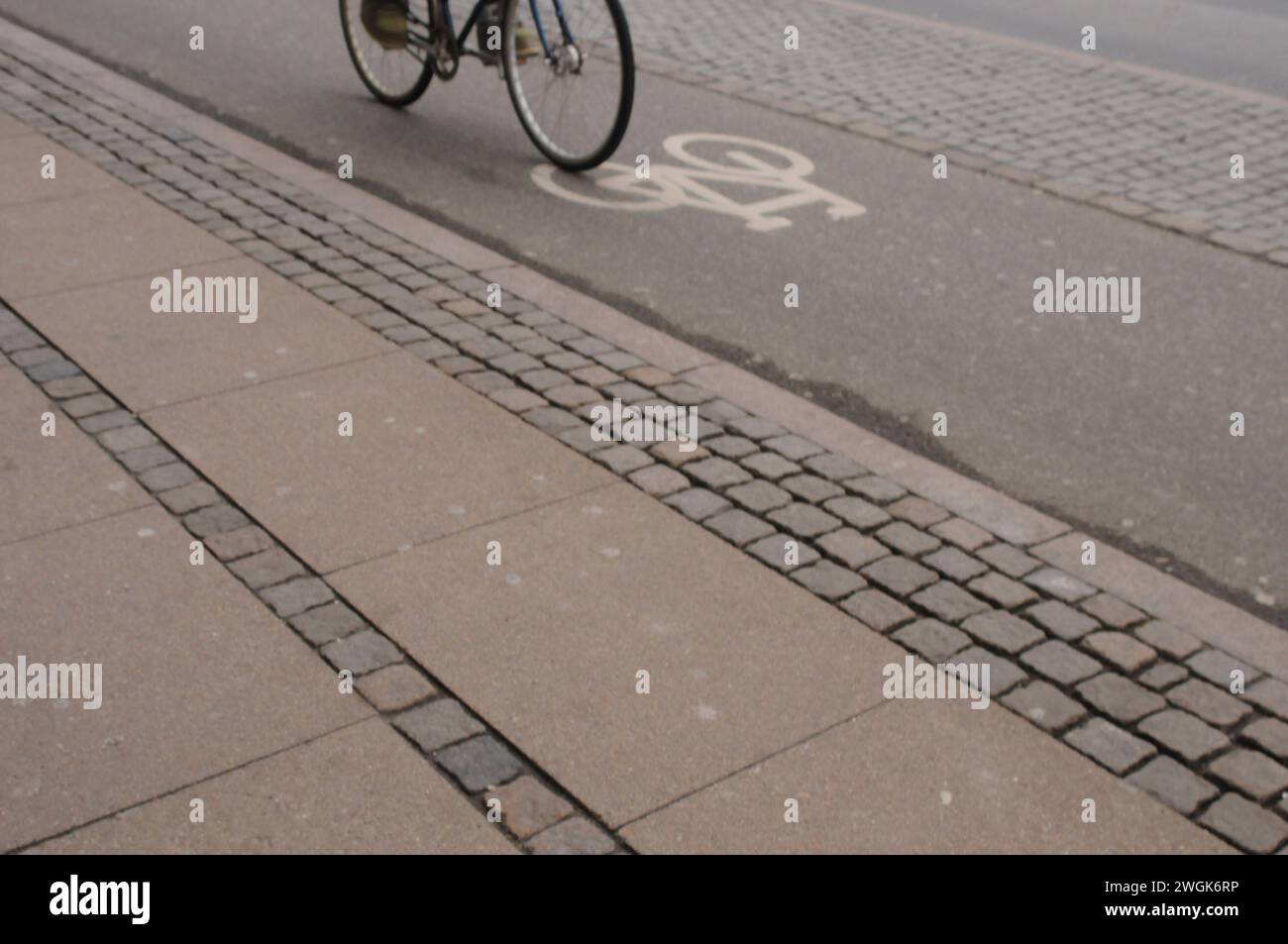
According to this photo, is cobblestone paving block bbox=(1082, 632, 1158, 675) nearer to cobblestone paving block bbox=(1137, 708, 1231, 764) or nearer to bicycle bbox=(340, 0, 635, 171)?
cobblestone paving block bbox=(1137, 708, 1231, 764)

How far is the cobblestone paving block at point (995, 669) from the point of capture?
4410 millimetres

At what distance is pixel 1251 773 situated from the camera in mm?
4098

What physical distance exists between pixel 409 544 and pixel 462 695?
2.88ft

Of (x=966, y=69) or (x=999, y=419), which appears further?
(x=966, y=69)

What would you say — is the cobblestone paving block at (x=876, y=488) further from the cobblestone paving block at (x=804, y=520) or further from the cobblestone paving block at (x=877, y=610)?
the cobblestone paving block at (x=877, y=610)

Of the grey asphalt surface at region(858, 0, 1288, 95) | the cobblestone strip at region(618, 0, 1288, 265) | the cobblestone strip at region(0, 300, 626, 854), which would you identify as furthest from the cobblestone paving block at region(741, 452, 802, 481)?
the grey asphalt surface at region(858, 0, 1288, 95)

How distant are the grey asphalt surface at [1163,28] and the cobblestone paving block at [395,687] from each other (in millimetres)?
8804

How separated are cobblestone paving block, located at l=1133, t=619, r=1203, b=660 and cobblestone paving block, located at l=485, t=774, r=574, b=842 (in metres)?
1.87

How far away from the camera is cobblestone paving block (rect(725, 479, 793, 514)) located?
5.37 metres

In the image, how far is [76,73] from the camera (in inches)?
429
